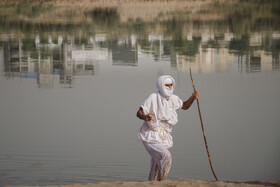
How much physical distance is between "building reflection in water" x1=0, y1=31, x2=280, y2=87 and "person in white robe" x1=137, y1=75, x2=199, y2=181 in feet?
39.0

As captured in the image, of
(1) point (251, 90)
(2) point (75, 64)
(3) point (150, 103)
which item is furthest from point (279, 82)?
(3) point (150, 103)

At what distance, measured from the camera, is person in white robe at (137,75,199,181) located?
28.5 ft

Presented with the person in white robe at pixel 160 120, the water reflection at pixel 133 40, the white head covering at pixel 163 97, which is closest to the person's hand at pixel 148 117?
the person in white robe at pixel 160 120

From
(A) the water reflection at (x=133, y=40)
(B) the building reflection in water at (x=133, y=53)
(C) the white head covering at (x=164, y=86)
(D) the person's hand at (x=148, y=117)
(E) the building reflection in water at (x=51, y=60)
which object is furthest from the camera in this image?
(A) the water reflection at (x=133, y=40)

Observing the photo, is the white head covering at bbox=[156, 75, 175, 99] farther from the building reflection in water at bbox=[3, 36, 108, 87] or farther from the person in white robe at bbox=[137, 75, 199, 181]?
the building reflection in water at bbox=[3, 36, 108, 87]

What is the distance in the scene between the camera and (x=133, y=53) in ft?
81.0

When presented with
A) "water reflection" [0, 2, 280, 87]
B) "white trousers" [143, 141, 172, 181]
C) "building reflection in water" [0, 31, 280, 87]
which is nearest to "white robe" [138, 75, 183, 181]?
"white trousers" [143, 141, 172, 181]

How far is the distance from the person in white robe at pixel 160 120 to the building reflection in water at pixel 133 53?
1190cm

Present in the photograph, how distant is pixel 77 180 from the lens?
441 inches

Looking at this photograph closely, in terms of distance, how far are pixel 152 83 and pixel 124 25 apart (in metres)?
9.84

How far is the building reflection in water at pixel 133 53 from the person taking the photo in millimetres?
22625

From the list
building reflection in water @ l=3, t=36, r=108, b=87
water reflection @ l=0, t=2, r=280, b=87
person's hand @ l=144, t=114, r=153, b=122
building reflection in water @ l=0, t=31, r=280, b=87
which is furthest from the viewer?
water reflection @ l=0, t=2, r=280, b=87

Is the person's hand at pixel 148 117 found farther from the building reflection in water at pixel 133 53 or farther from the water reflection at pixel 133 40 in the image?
the water reflection at pixel 133 40

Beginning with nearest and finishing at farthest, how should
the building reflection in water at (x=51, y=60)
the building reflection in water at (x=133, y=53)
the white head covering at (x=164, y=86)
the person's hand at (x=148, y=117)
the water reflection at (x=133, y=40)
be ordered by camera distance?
1. the person's hand at (x=148, y=117)
2. the white head covering at (x=164, y=86)
3. the building reflection in water at (x=51, y=60)
4. the building reflection in water at (x=133, y=53)
5. the water reflection at (x=133, y=40)
